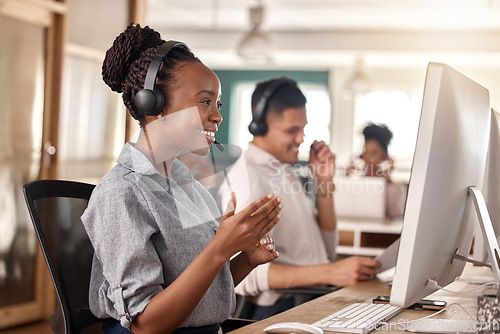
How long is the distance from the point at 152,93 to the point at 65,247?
1.27 ft

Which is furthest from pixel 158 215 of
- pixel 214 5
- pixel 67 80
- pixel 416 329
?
pixel 214 5

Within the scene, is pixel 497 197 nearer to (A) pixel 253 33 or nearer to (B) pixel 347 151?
(A) pixel 253 33

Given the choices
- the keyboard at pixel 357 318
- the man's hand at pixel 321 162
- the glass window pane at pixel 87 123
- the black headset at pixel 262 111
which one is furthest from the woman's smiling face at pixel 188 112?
the glass window pane at pixel 87 123

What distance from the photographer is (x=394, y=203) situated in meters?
3.86

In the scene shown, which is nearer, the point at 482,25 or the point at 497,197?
the point at 497,197

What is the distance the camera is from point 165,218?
1132mm

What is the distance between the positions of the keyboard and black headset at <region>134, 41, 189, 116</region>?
496 millimetres

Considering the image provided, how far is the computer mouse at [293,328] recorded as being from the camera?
1079 millimetres

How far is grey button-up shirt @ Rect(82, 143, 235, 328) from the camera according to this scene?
3.54 feet

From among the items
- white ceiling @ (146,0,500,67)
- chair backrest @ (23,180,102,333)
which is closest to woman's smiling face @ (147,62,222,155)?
chair backrest @ (23,180,102,333)

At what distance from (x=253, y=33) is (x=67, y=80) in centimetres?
179

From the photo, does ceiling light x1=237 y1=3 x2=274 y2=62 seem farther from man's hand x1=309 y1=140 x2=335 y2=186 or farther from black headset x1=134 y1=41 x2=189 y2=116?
black headset x1=134 y1=41 x2=189 y2=116

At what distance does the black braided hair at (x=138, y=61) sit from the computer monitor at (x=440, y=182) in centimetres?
50

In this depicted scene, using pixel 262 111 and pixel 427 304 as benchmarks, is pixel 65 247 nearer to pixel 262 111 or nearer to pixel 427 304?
pixel 427 304
